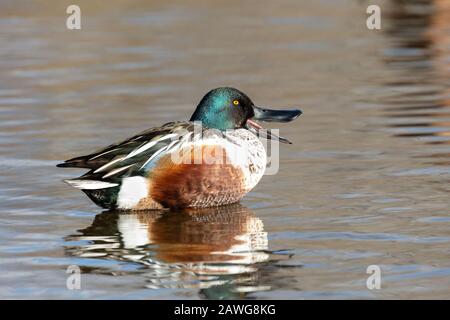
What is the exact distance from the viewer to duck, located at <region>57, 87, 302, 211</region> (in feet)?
24.3

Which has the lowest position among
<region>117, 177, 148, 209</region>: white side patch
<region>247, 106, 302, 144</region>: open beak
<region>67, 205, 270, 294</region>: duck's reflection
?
<region>67, 205, 270, 294</region>: duck's reflection

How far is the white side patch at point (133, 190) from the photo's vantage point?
744 cm

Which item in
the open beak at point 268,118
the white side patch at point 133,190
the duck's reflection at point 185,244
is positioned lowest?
the duck's reflection at point 185,244

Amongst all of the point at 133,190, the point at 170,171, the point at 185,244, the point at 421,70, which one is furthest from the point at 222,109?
the point at 421,70

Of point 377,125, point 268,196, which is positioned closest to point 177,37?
point 377,125

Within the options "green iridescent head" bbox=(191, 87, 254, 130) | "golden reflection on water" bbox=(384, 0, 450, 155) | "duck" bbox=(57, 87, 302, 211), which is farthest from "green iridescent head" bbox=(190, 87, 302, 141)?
"golden reflection on water" bbox=(384, 0, 450, 155)

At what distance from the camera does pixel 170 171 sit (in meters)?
7.41

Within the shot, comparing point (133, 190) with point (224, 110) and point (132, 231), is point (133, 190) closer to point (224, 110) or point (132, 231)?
point (132, 231)

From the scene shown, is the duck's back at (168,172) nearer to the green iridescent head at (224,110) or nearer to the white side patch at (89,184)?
the white side patch at (89,184)

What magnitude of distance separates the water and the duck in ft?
0.35

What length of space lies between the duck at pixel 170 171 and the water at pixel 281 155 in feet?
0.35

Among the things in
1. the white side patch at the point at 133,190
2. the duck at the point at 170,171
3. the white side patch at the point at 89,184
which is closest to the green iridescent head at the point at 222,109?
the duck at the point at 170,171

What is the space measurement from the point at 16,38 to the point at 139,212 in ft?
28.9

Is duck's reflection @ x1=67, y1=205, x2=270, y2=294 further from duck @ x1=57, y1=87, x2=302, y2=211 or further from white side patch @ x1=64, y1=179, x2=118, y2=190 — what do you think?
white side patch @ x1=64, y1=179, x2=118, y2=190
